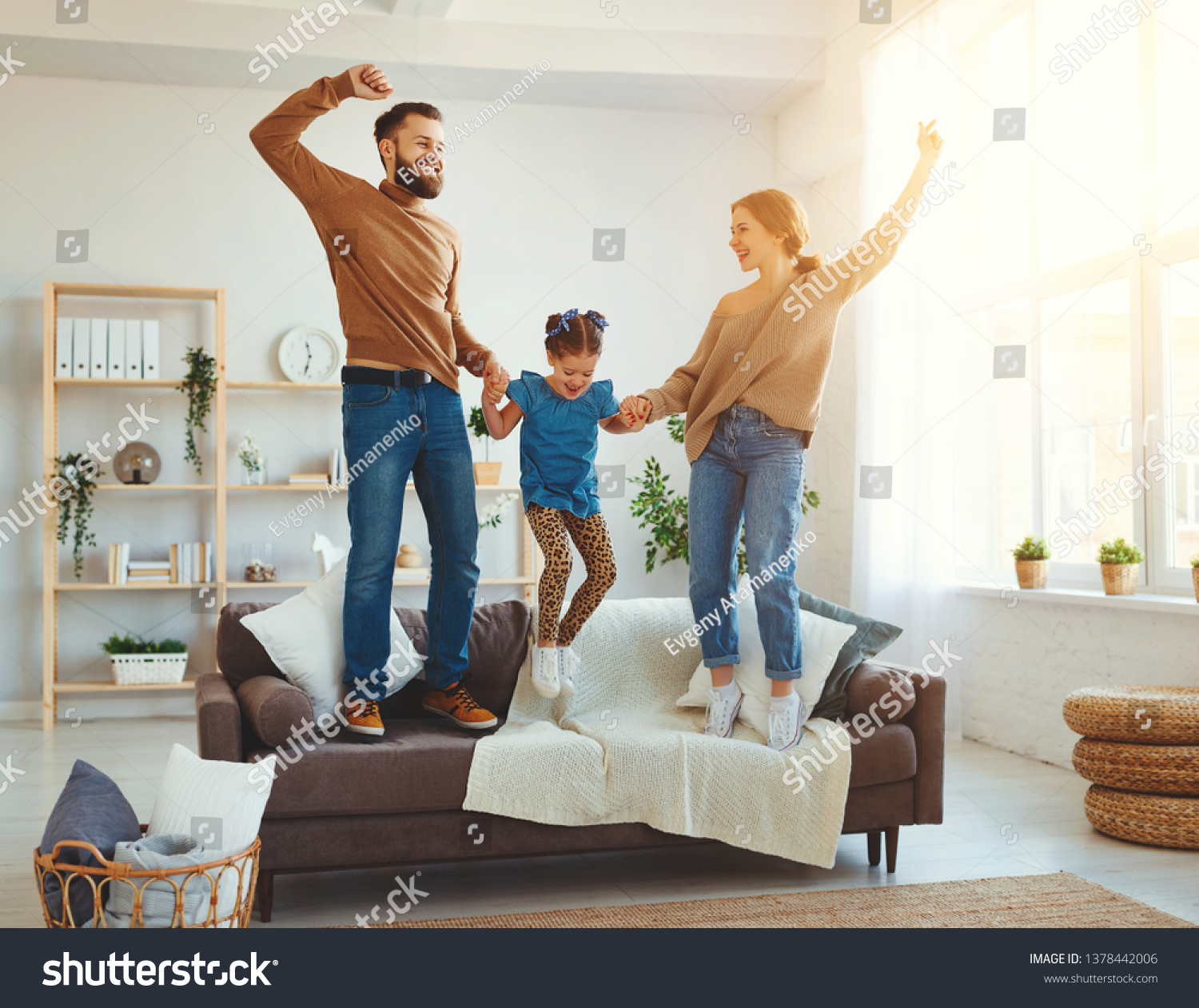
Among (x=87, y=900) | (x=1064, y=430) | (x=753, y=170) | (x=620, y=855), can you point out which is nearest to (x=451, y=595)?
(x=620, y=855)

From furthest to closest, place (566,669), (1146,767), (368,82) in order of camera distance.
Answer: (1146,767), (566,669), (368,82)

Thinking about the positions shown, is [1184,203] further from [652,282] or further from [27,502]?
[27,502]

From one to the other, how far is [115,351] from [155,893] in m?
3.86

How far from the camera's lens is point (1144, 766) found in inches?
121

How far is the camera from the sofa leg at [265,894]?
2.41m

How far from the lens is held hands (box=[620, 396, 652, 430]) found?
290cm

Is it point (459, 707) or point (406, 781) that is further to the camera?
point (459, 707)

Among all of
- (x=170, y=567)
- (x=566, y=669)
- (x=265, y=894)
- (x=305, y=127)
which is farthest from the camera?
(x=170, y=567)

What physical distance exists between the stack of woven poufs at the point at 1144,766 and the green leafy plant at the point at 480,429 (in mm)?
2753

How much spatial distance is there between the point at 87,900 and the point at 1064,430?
12.5 feet
